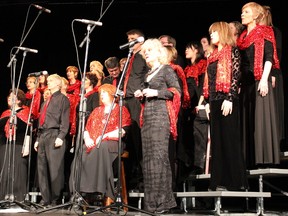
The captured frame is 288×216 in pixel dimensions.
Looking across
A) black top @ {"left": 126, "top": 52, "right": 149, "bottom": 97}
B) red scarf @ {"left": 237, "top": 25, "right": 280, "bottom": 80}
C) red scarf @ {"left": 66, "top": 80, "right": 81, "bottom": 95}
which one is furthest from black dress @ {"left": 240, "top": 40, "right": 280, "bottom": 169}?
red scarf @ {"left": 66, "top": 80, "right": 81, "bottom": 95}

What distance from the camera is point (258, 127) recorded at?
183 inches

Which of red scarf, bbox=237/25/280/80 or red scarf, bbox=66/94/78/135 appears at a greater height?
red scarf, bbox=237/25/280/80

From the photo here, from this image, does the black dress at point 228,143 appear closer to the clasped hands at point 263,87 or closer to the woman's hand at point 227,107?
the woman's hand at point 227,107

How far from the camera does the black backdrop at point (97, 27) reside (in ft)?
25.5

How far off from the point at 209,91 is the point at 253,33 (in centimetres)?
68

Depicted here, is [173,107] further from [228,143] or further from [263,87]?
[263,87]

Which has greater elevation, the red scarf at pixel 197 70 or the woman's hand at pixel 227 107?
the red scarf at pixel 197 70

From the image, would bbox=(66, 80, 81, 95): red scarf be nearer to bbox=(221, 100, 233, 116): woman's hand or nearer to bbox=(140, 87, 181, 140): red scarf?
bbox=(140, 87, 181, 140): red scarf

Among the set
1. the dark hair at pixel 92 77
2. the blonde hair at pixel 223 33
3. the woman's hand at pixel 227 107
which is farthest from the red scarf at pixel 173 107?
the dark hair at pixel 92 77

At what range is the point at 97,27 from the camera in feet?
28.8

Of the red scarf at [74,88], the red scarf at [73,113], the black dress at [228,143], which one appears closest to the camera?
the black dress at [228,143]

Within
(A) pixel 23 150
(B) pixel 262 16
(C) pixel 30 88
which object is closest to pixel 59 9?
(C) pixel 30 88

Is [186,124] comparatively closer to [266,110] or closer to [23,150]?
[266,110]

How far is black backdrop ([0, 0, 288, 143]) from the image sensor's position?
7758 millimetres
